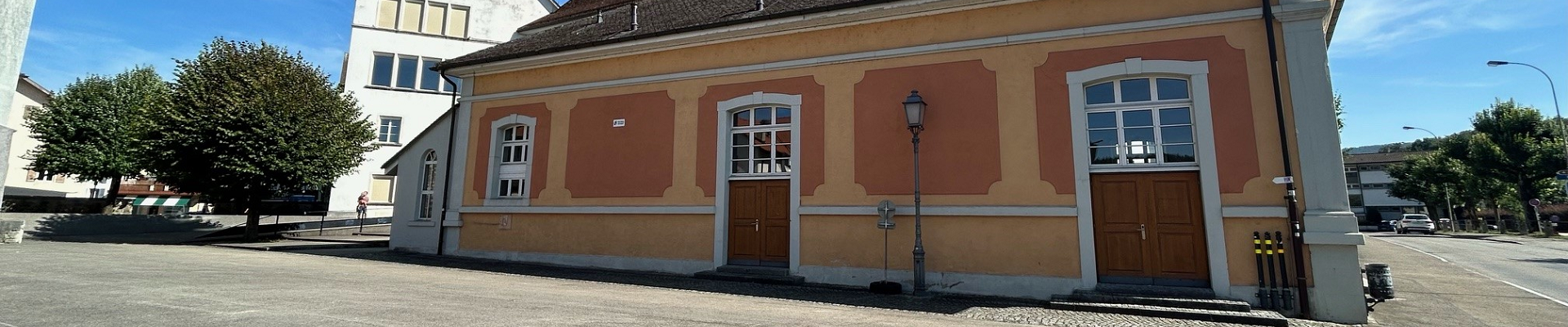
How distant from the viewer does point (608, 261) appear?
1111 cm

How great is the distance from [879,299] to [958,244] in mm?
1508

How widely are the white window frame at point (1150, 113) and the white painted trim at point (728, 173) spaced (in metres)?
4.19

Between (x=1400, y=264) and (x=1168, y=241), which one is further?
(x=1400, y=264)

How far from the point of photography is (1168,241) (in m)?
7.73

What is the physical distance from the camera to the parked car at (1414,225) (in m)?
35.1

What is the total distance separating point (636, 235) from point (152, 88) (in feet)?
94.1

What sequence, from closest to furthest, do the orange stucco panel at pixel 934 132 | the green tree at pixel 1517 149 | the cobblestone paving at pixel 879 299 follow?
the cobblestone paving at pixel 879 299, the orange stucco panel at pixel 934 132, the green tree at pixel 1517 149

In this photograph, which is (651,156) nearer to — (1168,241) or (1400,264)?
(1168,241)

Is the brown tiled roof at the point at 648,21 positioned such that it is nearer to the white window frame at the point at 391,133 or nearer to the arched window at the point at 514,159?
the arched window at the point at 514,159

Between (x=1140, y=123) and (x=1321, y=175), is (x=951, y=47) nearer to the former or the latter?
(x=1140, y=123)

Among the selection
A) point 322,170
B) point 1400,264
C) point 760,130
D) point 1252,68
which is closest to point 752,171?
point 760,130

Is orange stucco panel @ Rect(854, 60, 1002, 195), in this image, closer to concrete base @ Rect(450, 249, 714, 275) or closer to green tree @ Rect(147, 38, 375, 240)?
concrete base @ Rect(450, 249, 714, 275)

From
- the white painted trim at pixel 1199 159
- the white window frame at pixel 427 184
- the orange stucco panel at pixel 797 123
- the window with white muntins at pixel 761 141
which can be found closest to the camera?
the white painted trim at pixel 1199 159

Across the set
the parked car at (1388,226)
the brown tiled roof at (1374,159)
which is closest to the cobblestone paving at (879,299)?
the parked car at (1388,226)
